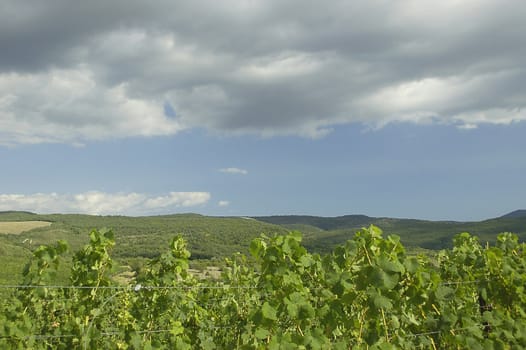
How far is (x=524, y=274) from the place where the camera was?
4809 mm

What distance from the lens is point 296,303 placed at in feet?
12.3

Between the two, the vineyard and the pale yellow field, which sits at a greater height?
the vineyard

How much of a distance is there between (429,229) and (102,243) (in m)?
147

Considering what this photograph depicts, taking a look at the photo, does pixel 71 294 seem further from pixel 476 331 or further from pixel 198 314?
pixel 476 331

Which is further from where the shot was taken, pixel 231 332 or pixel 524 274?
pixel 231 332

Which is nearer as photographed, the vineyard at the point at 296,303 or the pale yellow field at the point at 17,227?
the vineyard at the point at 296,303

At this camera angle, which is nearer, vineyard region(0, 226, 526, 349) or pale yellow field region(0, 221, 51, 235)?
vineyard region(0, 226, 526, 349)

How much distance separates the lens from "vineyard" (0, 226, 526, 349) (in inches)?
148

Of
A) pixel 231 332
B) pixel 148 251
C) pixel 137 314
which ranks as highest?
pixel 137 314

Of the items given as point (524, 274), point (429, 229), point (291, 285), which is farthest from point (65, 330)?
point (429, 229)

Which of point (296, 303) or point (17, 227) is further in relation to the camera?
point (17, 227)

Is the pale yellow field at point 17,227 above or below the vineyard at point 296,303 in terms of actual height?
below

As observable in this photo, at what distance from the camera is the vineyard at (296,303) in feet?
12.3

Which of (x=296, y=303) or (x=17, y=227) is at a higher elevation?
(x=296, y=303)
